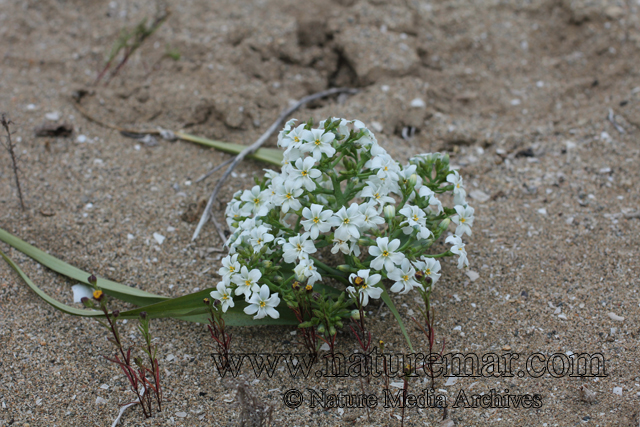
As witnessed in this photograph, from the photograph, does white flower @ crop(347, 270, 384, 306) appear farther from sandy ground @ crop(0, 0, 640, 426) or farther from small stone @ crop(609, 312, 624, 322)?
small stone @ crop(609, 312, 624, 322)

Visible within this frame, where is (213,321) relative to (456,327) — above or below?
above

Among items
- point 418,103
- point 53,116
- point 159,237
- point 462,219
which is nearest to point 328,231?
point 462,219

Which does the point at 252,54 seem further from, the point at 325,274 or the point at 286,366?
the point at 286,366

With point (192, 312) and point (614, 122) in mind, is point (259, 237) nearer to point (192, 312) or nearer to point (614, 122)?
point (192, 312)

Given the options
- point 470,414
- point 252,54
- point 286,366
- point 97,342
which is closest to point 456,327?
point 470,414

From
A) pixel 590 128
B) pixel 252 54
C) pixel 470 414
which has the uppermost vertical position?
pixel 252 54

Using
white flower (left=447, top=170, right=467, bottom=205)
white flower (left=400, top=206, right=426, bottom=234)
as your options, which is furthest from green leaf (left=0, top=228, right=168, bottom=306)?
white flower (left=447, top=170, right=467, bottom=205)

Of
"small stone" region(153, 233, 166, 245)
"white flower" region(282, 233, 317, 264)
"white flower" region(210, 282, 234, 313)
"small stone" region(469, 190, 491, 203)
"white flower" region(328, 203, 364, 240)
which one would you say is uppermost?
"white flower" region(328, 203, 364, 240)
